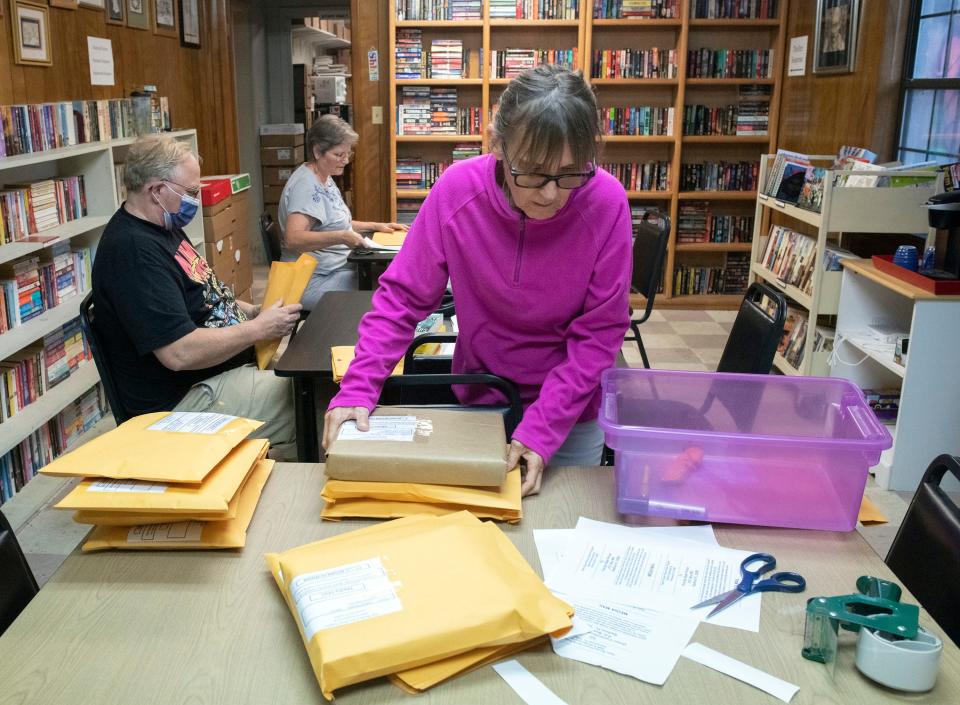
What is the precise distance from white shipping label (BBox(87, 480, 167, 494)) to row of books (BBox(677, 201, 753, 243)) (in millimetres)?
5335

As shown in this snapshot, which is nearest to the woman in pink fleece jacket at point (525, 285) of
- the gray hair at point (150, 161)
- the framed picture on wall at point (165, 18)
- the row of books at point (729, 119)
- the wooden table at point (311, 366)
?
the wooden table at point (311, 366)

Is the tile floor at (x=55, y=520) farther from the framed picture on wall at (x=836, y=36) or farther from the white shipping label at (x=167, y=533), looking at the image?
the framed picture on wall at (x=836, y=36)

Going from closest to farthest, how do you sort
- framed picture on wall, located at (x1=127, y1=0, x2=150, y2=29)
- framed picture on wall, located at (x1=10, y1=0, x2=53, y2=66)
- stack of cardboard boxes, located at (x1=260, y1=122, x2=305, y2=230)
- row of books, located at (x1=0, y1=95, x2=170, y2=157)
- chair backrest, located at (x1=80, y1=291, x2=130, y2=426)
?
chair backrest, located at (x1=80, y1=291, x2=130, y2=426) < row of books, located at (x1=0, y1=95, x2=170, y2=157) < framed picture on wall, located at (x1=10, y1=0, x2=53, y2=66) < framed picture on wall, located at (x1=127, y1=0, x2=150, y2=29) < stack of cardboard boxes, located at (x1=260, y1=122, x2=305, y2=230)

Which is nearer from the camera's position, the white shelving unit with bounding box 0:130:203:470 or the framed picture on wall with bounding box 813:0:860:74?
the white shelving unit with bounding box 0:130:203:470

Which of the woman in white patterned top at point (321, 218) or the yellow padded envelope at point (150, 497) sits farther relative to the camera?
the woman in white patterned top at point (321, 218)

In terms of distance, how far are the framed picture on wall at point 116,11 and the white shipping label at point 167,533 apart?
3.88 metres

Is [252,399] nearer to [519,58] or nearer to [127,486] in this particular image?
[127,486]

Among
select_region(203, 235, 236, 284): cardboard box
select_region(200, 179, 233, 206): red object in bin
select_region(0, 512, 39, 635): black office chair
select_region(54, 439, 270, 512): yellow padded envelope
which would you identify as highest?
select_region(200, 179, 233, 206): red object in bin

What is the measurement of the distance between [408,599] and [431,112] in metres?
5.21

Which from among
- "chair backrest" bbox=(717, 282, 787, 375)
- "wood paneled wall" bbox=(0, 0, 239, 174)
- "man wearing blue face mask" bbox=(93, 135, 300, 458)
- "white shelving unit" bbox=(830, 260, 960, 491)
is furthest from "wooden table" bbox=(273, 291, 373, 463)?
"white shelving unit" bbox=(830, 260, 960, 491)

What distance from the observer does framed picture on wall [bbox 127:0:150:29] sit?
4.62 metres

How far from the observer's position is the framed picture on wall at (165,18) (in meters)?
5.00

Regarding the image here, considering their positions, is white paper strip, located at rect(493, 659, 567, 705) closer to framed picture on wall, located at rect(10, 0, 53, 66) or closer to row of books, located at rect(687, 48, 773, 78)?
framed picture on wall, located at rect(10, 0, 53, 66)

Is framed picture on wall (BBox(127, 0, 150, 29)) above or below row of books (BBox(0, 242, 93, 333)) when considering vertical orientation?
above
